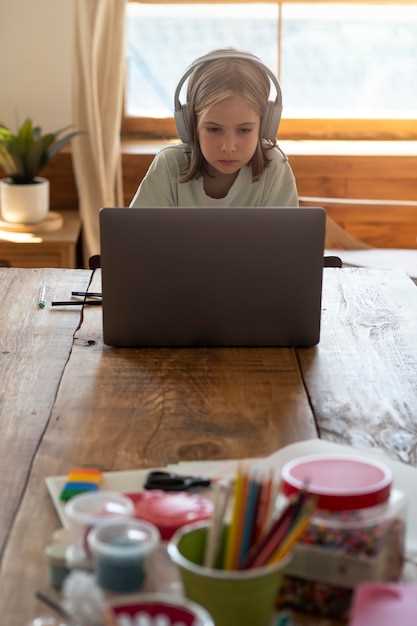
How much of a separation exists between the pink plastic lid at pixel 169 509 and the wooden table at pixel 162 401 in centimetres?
10

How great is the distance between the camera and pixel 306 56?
13.2 ft

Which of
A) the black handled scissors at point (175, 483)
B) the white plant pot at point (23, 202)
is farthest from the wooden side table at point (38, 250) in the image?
the black handled scissors at point (175, 483)

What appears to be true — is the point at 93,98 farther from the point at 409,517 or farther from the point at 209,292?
the point at 409,517

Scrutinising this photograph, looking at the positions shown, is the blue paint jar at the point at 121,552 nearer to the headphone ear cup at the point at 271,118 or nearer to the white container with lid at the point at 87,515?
the white container with lid at the point at 87,515

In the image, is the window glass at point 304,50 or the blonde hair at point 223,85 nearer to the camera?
the blonde hair at point 223,85

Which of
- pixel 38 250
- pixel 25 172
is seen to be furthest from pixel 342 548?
pixel 25 172

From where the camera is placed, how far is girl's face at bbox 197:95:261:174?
206 cm

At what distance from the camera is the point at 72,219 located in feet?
12.3

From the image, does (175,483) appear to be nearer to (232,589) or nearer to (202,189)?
(232,589)

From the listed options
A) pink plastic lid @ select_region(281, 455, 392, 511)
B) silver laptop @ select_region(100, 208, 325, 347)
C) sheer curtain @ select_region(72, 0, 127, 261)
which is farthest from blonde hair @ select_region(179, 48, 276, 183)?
sheer curtain @ select_region(72, 0, 127, 261)

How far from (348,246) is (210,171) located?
1.20 metres

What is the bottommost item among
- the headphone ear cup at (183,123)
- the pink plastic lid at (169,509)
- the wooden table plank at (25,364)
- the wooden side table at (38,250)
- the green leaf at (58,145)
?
the wooden side table at (38,250)

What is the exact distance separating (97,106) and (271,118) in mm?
1659

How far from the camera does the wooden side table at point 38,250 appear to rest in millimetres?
3422
